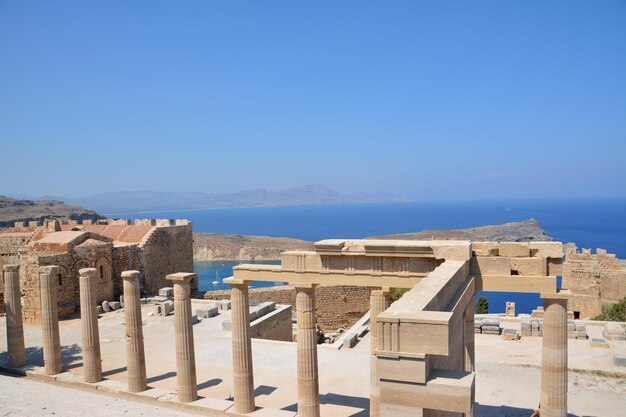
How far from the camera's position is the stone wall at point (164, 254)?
26.6m

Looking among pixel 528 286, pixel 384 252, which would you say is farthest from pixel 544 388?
pixel 384 252

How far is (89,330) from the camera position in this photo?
1326 centimetres

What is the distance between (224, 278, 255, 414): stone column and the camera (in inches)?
432

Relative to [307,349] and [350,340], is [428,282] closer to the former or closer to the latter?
[307,349]

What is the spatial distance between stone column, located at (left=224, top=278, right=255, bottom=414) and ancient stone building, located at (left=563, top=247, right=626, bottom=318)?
2342cm

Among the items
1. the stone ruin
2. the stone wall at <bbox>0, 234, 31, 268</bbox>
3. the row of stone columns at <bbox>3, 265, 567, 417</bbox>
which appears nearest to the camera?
the stone ruin

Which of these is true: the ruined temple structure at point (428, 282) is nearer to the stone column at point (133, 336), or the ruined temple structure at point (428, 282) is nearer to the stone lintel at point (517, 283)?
the stone lintel at point (517, 283)

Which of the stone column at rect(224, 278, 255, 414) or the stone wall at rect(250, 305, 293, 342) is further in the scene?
the stone wall at rect(250, 305, 293, 342)

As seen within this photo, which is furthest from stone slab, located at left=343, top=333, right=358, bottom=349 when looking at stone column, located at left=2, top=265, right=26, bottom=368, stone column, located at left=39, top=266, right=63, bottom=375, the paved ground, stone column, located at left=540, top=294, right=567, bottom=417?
stone column, located at left=2, top=265, right=26, bottom=368

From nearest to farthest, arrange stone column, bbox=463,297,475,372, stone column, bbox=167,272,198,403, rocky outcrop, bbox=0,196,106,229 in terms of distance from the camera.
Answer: stone column, bbox=463,297,475,372 → stone column, bbox=167,272,198,403 → rocky outcrop, bbox=0,196,106,229

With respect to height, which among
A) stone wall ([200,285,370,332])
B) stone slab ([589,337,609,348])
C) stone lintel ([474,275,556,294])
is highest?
stone lintel ([474,275,556,294])

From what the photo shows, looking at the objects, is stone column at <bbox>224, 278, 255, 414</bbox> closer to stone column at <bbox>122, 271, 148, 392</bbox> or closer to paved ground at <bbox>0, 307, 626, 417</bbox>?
paved ground at <bbox>0, 307, 626, 417</bbox>

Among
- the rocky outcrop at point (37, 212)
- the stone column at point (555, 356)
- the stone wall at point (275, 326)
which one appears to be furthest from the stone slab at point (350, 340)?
the rocky outcrop at point (37, 212)

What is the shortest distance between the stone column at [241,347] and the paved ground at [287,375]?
38.2 inches
